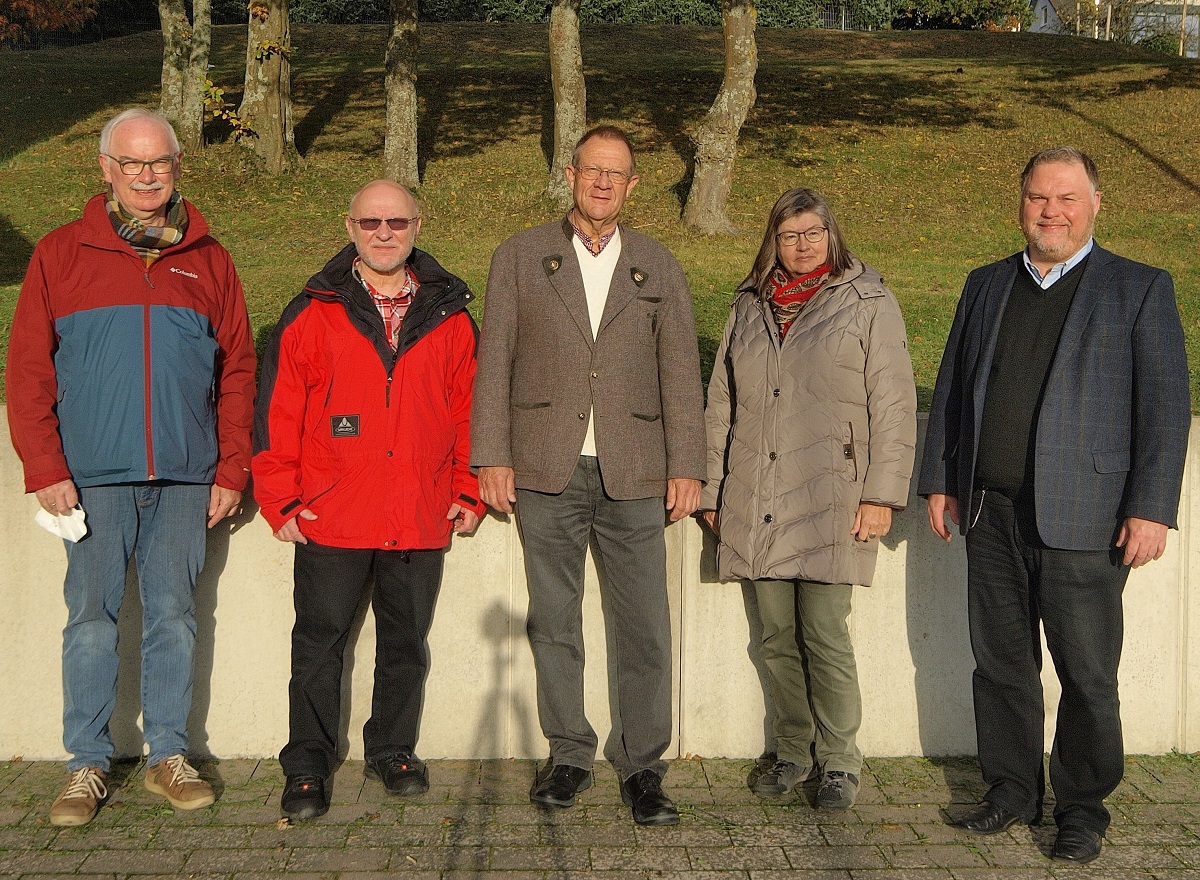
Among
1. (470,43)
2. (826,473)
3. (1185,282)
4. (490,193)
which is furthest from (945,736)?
(470,43)

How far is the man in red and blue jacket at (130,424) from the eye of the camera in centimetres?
420

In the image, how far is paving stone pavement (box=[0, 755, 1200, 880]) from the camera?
4.07 metres

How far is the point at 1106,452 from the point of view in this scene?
160 inches

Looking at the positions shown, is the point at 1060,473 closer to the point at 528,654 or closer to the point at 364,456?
the point at 528,654

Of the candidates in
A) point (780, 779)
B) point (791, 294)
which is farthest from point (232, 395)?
point (780, 779)

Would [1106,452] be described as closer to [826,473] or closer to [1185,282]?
[826,473]

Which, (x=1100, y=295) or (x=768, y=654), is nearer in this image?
(x=1100, y=295)

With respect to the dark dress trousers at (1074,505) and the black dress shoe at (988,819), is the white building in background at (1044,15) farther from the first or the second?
the black dress shoe at (988,819)

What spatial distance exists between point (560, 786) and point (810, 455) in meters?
1.53

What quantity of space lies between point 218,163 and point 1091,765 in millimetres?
15249

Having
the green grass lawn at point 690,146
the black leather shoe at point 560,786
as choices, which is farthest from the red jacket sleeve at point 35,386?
the green grass lawn at point 690,146

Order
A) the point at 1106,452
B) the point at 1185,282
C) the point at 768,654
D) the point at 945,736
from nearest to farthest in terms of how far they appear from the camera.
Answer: the point at 1106,452 < the point at 768,654 < the point at 945,736 < the point at 1185,282

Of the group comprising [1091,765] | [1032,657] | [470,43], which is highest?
[470,43]

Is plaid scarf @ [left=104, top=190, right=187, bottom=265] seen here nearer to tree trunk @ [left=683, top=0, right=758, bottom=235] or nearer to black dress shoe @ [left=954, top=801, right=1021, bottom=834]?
black dress shoe @ [left=954, top=801, right=1021, bottom=834]
